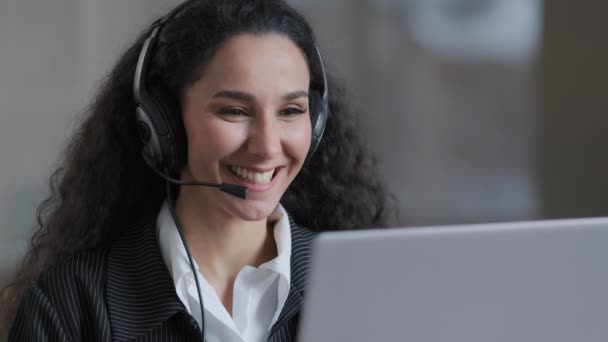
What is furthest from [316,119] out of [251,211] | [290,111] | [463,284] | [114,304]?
[463,284]

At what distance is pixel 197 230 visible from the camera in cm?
132

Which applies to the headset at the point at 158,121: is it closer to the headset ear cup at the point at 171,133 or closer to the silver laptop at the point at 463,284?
the headset ear cup at the point at 171,133

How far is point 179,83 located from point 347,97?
38 cm

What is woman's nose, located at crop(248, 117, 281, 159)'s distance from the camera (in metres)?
1.23

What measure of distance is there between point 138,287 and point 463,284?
0.70 meters

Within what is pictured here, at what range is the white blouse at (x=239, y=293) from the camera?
125cm

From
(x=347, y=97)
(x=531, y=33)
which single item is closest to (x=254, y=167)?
(x=347, y=97)

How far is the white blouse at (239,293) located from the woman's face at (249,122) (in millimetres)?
92

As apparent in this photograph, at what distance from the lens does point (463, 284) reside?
0.72 m

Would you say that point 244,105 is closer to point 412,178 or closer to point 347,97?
point 347,97

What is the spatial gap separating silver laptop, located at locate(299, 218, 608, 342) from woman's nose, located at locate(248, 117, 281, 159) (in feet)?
1.81

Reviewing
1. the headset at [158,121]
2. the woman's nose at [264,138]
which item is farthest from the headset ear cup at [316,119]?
the woman's nose at [264,138]

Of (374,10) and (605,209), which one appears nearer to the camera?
(374,10)

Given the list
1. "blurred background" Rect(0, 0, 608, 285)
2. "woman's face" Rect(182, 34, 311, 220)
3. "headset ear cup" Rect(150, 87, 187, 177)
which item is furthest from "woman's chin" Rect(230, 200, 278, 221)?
"blurred background" Rect(0, 0, 608, 285)
